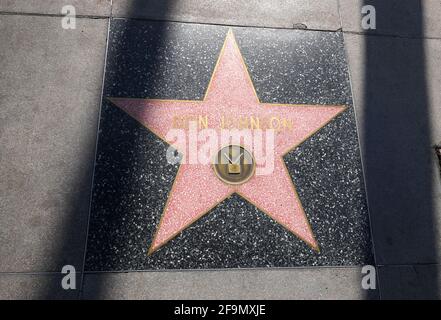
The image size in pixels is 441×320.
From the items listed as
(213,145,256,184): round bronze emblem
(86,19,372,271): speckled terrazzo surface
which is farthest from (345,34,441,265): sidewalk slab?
(213,145,256,184): round bronze emblem

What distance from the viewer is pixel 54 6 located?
3484 millimetres

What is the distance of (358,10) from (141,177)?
9.27 feet

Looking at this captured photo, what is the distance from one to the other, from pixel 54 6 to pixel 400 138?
3.46 meters

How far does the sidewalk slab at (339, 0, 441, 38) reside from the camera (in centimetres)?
379

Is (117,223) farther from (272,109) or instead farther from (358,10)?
(358,10)

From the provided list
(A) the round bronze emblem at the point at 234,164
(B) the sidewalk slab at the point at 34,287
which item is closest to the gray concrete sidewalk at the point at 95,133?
(B) the sidewalk slab at the point at 34,287

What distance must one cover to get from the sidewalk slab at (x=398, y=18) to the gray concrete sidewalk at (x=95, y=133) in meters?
0.01

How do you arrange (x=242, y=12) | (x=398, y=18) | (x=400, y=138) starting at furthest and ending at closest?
(x=398, y=18)
(x=242, y=12)
(x=400, y=138)

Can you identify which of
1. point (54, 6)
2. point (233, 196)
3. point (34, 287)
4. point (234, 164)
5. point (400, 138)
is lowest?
point (34, 287)

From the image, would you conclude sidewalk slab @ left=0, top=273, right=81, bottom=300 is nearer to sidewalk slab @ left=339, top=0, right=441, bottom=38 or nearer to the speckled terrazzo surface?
the speckled terrazzo surface

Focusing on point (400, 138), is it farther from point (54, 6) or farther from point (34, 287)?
point (54, 6)

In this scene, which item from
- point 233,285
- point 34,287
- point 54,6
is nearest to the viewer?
point 34,287

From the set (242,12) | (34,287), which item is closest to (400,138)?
(242,12)

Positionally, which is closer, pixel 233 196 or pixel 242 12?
pixel 233 196
